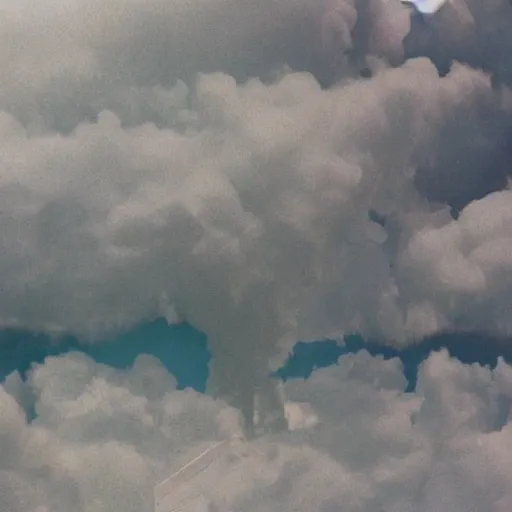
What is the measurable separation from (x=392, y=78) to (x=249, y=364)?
29.4 inches

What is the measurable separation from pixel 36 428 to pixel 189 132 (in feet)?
2.33

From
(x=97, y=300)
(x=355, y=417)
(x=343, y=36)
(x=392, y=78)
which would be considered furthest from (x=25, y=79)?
(x=355, y=417)

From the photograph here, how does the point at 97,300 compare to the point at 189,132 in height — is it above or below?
below

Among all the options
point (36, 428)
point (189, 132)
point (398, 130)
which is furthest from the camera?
point (398, 130)

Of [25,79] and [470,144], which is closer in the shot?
Answer: [25,79]

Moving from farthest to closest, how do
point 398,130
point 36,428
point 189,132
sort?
point 398,130 → point 189,132 → point 36,428

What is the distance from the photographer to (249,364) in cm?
157

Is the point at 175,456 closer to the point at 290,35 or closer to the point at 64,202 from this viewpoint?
the point at 64,202

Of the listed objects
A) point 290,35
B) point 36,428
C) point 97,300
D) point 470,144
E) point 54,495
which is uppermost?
point 290,35

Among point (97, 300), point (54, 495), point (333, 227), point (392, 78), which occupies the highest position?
point (392, 78)

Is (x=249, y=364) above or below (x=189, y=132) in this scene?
below

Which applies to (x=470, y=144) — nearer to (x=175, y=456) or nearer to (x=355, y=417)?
(x=355, y=417)

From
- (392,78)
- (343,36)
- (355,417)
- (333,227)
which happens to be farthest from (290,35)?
(355,417)

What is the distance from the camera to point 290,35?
162cm
